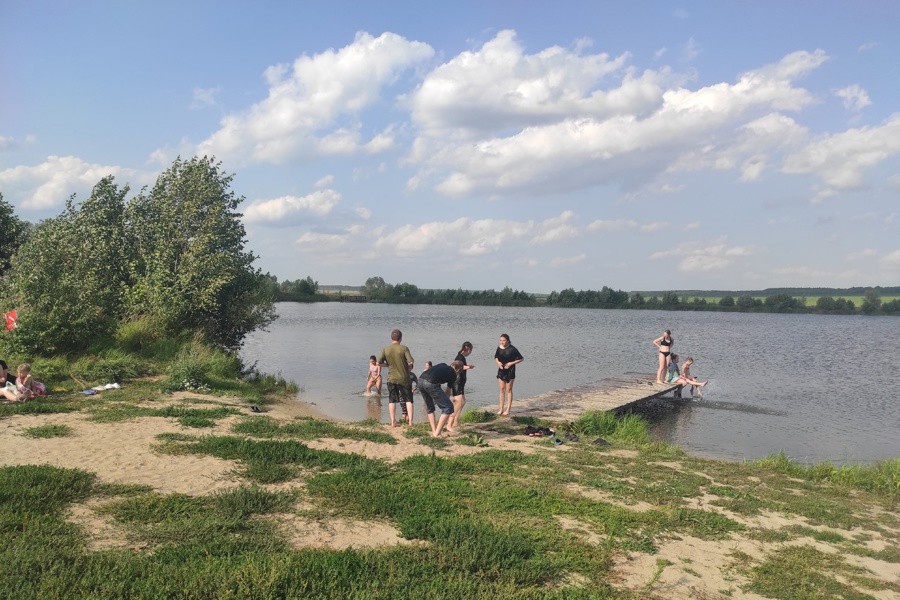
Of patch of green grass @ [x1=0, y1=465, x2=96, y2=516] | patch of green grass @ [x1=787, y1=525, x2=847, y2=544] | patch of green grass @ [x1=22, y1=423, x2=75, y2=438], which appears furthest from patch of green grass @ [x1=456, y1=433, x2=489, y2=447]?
patch of green grass @ [x1=22, y1=423, x2=75, y2=438]

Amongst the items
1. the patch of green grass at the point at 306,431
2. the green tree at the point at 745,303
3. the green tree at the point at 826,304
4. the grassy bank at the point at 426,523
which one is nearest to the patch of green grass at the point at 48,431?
the grassy bank at the point at 426,523

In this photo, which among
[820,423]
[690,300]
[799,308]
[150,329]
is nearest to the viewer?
[820,423]

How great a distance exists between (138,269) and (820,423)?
2384 cm

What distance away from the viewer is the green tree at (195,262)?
1984 centimetres

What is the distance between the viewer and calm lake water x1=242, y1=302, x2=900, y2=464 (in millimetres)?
15234

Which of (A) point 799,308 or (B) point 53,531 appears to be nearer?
(B) point 53,531

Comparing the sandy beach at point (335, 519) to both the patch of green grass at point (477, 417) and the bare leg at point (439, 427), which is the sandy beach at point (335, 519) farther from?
the patch of green grass at point (477, 417)

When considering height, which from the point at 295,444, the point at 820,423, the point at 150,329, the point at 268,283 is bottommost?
the point at 820,423

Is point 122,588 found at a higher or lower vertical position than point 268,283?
→ lower

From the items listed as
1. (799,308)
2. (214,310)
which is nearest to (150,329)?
(214,310)

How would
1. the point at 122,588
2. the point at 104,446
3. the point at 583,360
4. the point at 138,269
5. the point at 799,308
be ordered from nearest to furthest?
the point at 122,588 < the point at 104,446 < the point at 138,269 < the point at 583,360 < the point at 799,308

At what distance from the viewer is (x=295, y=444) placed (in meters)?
8.56

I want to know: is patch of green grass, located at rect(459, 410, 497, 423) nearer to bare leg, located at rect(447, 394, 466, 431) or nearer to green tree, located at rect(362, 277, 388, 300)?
bare leg, located at rect(447, 394, 466, 431)

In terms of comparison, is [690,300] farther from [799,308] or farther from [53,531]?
[53,531]
